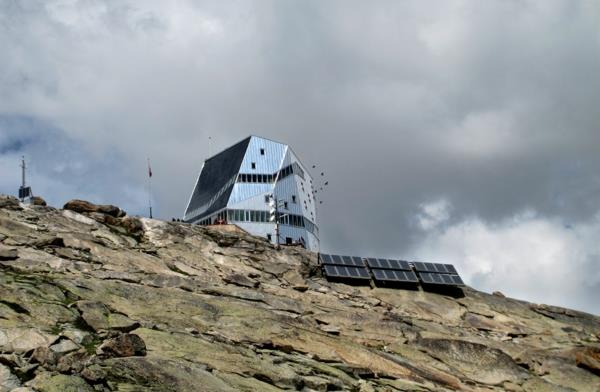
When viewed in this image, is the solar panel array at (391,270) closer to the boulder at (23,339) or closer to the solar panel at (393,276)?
the solar panel at (393,276)

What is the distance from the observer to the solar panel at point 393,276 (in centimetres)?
5589

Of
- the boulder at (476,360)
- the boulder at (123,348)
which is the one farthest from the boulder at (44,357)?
the boulder at (476,360)

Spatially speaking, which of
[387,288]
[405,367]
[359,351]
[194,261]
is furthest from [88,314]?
[387,288]

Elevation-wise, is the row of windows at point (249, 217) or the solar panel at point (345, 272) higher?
the row of windows at point (249, 217)

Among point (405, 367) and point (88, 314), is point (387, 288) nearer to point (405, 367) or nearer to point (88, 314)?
point (405, 367)

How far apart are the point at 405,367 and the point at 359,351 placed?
2454 mm

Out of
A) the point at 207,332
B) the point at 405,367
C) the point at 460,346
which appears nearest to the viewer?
the point at 207,332

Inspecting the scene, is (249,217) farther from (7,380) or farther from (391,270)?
(7,380)

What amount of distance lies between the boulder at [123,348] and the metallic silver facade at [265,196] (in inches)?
2536

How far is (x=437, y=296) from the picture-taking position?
56.6 m

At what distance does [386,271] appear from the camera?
57312mm

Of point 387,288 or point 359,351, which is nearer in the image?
point 359,351

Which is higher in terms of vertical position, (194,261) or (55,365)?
(194,261)

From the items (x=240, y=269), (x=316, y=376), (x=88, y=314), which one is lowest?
(x=316, y=376)
